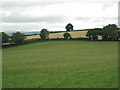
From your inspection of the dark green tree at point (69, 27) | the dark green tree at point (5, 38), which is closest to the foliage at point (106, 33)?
the dark green tree at point (69, 27)

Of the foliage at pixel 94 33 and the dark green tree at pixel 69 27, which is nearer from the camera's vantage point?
the foliage at pixel 94 33

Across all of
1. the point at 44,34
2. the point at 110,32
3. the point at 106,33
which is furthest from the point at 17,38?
the point at 110,32

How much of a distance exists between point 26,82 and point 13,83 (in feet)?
3.75

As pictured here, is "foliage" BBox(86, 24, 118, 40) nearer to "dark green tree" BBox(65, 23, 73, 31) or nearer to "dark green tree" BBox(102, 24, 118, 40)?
"dark green tree" BBox(102, 24, 118, 40)

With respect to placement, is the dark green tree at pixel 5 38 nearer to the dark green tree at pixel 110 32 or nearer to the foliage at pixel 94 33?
the foliage at pixel 94 33

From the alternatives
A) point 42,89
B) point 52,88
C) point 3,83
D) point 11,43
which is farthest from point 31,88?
point 11,43

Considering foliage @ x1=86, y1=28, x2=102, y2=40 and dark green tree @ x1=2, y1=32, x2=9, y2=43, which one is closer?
dark green tree @ x1=2, y1=32, x2=9, y2=43

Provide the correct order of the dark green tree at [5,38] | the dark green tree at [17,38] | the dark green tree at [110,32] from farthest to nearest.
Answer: the dark green tree at [17,38] → the dark green tree at [110,32] → the dark green tree at [5,38]

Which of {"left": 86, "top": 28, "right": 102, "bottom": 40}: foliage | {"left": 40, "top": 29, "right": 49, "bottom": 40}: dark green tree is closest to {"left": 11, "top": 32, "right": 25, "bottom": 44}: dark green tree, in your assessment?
{"left": 40, "top": 29, "right": 49, "bottom": 40}: dark green tree

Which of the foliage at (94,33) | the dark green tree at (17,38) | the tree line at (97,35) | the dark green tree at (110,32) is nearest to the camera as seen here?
the dark green tree at (110,32)

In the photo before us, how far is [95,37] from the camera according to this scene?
93.1m

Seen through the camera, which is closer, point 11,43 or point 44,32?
point 11,43

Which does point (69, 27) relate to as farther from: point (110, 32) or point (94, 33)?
point (110, 32)

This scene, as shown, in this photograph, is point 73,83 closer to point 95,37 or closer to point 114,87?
point 114,87
